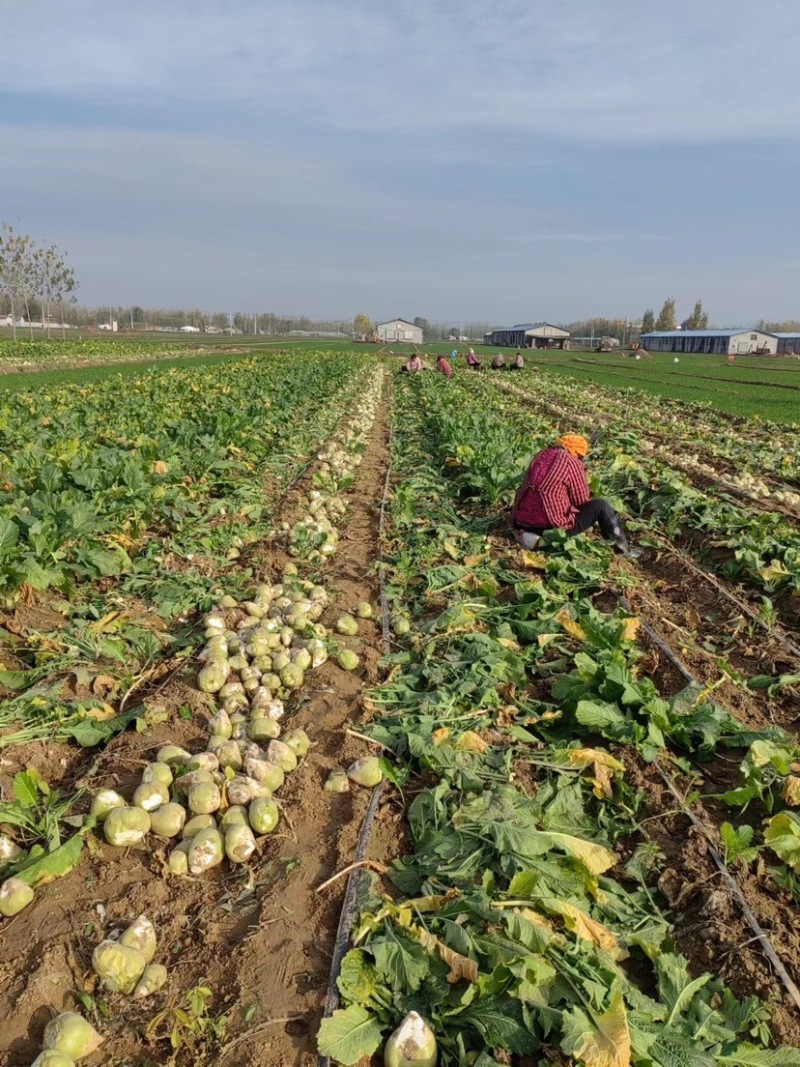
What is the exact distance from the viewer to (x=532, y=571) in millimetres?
7445

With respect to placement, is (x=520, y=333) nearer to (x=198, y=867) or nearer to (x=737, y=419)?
(x=737, y=419)

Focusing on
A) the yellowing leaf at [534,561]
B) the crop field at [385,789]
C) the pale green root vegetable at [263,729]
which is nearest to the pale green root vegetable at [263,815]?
the crop field at [385,789]

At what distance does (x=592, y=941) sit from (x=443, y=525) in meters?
5.96

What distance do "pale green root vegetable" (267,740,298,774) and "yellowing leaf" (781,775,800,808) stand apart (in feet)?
9.12

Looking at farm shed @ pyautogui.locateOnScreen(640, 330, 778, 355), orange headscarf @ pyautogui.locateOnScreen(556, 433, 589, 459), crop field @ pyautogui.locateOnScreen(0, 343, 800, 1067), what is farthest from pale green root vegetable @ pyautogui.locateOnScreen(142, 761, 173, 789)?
farm shed @ pyautogui.locateOnScreen(640, 330, 778, 355)

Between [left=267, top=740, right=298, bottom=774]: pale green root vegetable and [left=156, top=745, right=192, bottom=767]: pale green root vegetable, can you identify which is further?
[left=267, top=740, right=298, bottom=774]: pale green root vegetable

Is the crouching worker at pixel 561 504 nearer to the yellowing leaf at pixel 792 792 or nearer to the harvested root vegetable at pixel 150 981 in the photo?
the yellowing leaf at pixel 792 792

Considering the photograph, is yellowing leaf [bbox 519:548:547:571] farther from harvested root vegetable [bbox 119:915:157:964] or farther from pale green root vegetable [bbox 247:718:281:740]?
harvested root vegetable [bbox 119:915:157:964]

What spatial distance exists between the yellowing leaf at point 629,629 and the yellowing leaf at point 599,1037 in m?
3.26

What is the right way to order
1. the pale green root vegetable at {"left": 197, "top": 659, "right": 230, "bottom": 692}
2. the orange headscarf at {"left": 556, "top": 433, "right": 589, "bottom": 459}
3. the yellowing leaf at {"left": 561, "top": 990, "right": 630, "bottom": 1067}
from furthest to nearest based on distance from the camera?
the orange headscarf at {"left": 556, "top": 433, "right": 589, "bottom": 459} → the pale green root vegetable at {"left": 197, "top": 659, "right": 230, "bottom": 692} → the yellowing leaf at {"left": 561, "top": 990, "right": 630, "bottom": 1067}

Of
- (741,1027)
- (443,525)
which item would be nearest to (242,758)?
(741,1027)

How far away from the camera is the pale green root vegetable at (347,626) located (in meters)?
5.60

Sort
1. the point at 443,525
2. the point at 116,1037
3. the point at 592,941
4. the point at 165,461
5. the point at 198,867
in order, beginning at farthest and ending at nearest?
the point at 165,461 < the point at 443,525 < the point at 198,867 < the point at 592,941 < the point at 116,1037

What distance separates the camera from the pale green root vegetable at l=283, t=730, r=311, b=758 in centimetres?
409
